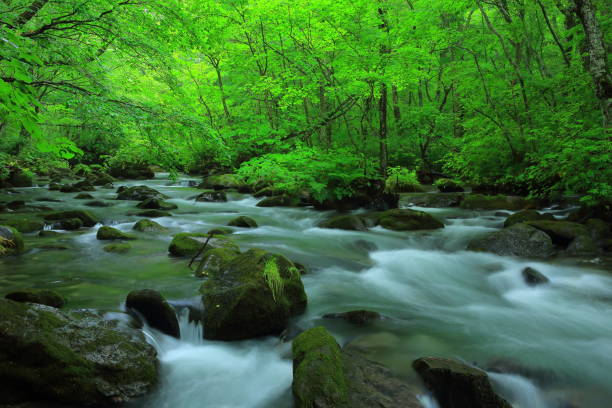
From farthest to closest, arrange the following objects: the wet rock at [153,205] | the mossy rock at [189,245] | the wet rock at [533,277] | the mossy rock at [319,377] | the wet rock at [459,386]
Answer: the wet rock at [153,205]
the mossy rock at [189,245]
the wet rock at [533,277]
the wet rock at [459,386]
the mossy rock at [319,377]

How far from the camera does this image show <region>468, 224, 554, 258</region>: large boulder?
284 inches

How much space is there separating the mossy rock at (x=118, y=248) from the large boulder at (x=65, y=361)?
3.81 metres

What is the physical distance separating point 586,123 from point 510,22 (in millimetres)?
5259

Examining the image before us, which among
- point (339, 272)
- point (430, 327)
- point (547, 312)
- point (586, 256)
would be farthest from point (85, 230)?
point (586, 256)

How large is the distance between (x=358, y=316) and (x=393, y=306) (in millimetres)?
1011

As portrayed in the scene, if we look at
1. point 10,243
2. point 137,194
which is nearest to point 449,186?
point 137,194

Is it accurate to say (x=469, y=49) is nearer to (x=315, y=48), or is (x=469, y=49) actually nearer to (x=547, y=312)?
(x=315, y=48)

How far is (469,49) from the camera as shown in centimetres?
1204

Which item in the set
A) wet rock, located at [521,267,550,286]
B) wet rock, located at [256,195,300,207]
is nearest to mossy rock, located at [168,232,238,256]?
wet rock, located at [521,267,550,286]

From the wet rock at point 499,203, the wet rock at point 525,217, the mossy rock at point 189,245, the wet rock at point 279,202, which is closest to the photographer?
the mossy rock at point 189,245

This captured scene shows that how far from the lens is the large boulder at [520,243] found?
23.6ft

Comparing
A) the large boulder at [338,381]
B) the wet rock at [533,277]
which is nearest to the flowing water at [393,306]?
the wet rock at [533,277]

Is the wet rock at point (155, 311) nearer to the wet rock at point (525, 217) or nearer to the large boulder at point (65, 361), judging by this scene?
the large boulder at point (65, 361)

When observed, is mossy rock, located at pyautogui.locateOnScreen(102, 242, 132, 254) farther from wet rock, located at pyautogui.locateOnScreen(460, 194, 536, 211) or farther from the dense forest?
wet rock, located at pyautogui.locateOnScreen(460, 194, 536, 211)
